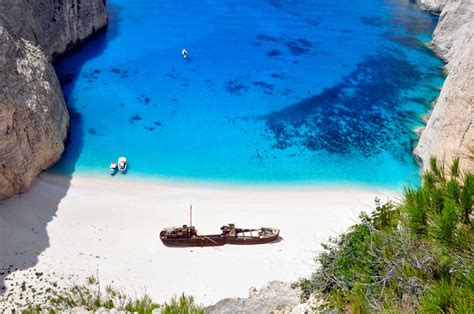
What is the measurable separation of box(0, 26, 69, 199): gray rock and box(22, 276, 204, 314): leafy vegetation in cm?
724

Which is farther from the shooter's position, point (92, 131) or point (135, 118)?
point (135, 118)

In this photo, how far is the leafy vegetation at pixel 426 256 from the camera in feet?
20.7

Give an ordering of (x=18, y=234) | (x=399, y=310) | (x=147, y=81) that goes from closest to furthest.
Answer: (x=399, y=310)
(x=18, y=234)
(x=147, y=81)

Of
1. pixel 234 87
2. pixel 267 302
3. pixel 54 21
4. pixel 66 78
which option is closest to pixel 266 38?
pixel 234 87

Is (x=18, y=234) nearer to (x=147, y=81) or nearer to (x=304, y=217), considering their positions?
(x=304, y=217)

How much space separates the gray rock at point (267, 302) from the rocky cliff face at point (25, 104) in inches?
501

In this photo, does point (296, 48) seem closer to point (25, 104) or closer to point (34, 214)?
point (25, 104)

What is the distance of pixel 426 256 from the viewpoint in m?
7.22

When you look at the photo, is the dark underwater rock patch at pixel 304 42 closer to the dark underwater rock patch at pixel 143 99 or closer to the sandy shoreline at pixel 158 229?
the dark underwater rock patch at pixel 143 99

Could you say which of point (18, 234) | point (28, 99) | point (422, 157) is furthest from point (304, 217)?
point (28, 99)

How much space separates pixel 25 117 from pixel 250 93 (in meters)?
17.4

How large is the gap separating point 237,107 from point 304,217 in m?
12.5

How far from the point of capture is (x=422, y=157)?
82.7 feet

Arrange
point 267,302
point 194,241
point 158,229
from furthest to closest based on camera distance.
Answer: point 158,229, point 194,241, point 267,302
